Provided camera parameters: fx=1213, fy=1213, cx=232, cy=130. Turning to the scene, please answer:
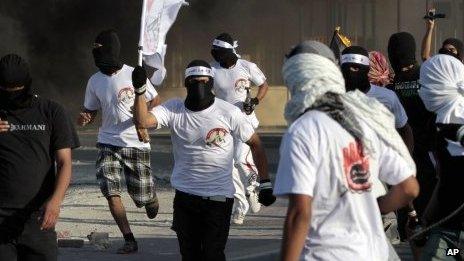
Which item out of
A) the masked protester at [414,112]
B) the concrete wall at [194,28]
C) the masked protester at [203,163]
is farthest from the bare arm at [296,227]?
the concrete wall at [194,28]

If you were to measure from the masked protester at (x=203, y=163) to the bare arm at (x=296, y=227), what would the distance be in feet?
9.57

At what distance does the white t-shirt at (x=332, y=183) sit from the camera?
160 inches

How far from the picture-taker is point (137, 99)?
7258 millimetres

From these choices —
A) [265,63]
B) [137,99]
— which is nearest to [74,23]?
[265,63]

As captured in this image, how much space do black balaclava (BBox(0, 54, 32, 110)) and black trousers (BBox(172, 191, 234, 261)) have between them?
1.40 meters

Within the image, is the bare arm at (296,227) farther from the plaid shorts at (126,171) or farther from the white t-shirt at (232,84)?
the white t-shirt at (232,84)

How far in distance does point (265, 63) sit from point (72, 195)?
1288 cm

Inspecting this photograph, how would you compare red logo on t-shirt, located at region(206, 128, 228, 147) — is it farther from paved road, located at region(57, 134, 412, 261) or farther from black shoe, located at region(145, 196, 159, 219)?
black shoe, located at region(145, 196, 159, 219)

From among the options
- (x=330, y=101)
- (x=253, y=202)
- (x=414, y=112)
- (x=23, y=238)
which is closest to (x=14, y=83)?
(x=23, y=238)

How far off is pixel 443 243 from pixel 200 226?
1.76 m

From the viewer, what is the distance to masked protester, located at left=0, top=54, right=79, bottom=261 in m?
5.93

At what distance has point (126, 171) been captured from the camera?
9.15 metres

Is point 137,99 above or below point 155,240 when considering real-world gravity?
above

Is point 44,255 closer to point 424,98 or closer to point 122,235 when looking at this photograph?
point 424,98
